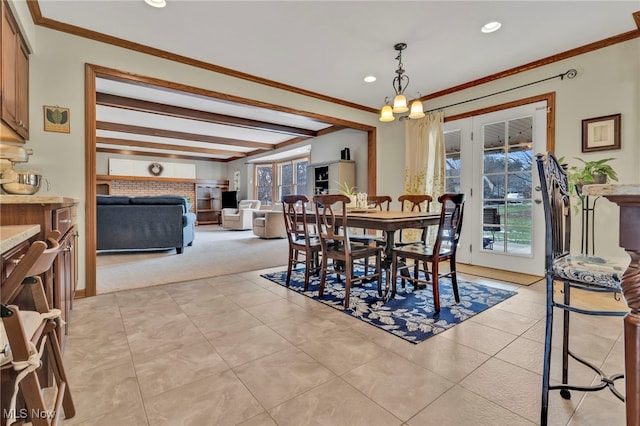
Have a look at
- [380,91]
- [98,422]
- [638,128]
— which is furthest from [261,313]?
[638,128]

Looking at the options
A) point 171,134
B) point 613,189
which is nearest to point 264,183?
point 171,134

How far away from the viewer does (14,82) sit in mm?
2256

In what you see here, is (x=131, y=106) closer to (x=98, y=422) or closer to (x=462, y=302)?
(x=98, y=422)

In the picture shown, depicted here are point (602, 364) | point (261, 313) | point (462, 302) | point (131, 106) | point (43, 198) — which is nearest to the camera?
point (43, 198)

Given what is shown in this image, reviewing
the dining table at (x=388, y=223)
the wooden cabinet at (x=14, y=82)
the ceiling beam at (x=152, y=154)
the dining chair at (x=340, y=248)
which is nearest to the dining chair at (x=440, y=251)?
the dining table at (x=388, y=223)

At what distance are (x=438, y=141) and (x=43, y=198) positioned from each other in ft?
14.3

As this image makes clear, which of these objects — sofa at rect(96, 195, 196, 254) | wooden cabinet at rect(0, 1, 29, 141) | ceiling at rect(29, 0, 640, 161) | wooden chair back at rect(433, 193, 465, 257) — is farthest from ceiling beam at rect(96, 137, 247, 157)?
wooden chair back at rect(433, 193, 465, 257)

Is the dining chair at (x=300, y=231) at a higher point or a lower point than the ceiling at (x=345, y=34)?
lower

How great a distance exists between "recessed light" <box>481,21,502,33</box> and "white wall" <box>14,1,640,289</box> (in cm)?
113

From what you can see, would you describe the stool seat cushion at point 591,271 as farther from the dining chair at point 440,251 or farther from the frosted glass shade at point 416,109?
the frosted glass shade at point 416,109

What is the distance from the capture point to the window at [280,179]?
348 inches

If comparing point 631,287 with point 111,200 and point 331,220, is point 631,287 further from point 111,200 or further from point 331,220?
point 111,200

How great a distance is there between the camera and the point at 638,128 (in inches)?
112

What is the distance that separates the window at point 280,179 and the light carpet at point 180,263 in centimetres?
321
